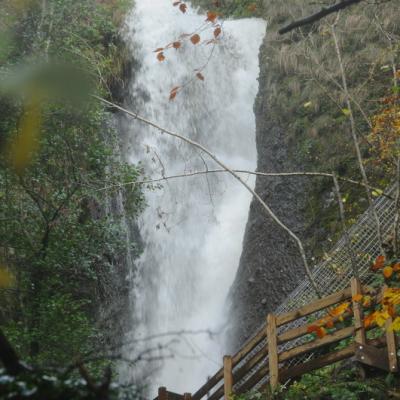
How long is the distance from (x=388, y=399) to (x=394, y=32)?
397 inches

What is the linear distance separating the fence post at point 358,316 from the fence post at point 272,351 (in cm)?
113

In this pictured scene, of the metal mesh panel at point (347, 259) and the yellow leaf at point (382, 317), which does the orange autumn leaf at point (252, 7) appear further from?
the yellow leaf at point (382, 317)

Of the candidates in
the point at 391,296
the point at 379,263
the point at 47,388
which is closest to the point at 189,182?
the point at 379,263

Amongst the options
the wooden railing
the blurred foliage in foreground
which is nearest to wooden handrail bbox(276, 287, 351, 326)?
the wooden railing

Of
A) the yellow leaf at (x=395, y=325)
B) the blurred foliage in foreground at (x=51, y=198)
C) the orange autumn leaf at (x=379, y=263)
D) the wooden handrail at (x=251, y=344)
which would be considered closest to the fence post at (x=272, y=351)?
the wooden handrail at (x=251, y=344)

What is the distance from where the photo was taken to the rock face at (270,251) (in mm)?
12062

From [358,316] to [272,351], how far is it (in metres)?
1.26

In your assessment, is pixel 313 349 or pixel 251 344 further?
pixel 251 344

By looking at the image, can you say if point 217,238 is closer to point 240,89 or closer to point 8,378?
point 240,89

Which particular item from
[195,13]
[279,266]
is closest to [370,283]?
[279,266]

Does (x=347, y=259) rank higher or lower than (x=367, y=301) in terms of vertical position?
higher

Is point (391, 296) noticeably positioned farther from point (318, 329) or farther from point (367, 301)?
point (318, 329)

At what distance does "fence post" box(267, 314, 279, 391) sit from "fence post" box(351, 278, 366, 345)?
1127 millimetres

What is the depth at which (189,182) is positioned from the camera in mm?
17328
